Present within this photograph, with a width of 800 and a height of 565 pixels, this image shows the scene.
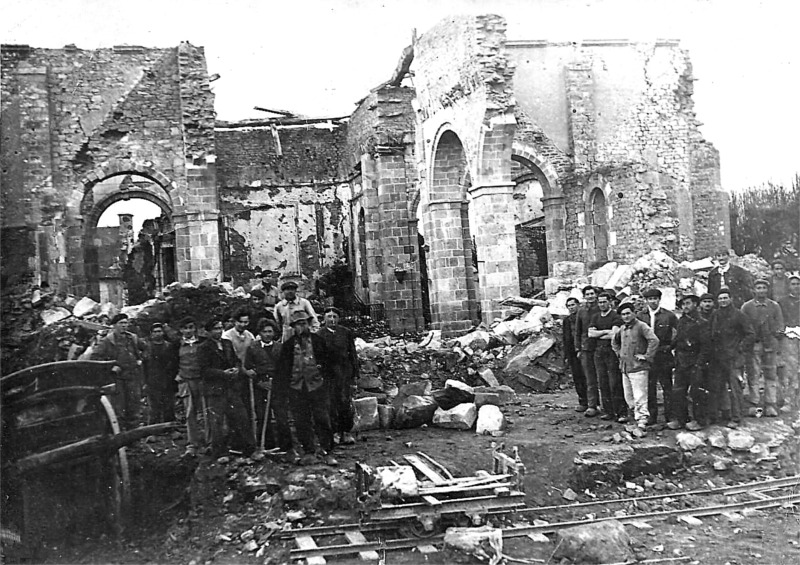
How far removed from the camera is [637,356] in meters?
8.45

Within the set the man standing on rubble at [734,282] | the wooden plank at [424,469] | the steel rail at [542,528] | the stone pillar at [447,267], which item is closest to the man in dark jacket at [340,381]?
the wooden plank at [424,469]

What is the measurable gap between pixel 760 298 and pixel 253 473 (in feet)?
18.4

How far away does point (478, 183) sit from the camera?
13.4m

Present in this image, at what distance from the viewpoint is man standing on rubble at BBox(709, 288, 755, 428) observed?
26.8 feet

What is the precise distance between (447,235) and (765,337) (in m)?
7.48

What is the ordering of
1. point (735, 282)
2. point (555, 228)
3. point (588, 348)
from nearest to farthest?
point (588, 348) → point (735, 282) → point (555, 228)

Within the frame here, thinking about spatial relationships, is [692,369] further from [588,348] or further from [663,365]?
[588,348]

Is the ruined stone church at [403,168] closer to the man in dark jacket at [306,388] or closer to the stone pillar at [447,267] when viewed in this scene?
the stone pillar at [447,267]

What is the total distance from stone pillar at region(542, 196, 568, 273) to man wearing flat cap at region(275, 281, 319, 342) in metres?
13.1

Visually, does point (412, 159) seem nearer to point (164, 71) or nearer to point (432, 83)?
point (432, 83)

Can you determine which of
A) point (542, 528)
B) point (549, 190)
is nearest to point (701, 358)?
point (542, 528)

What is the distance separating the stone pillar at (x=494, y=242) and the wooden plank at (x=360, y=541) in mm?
7638

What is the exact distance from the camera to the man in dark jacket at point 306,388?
25.3 feet

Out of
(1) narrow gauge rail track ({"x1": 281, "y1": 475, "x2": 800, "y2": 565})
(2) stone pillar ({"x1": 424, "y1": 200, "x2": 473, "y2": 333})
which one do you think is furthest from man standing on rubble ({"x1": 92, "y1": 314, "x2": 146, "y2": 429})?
(2) stone pillar ({"x1": 424, "y1": 200, "x2": 473, "y2": 333})
